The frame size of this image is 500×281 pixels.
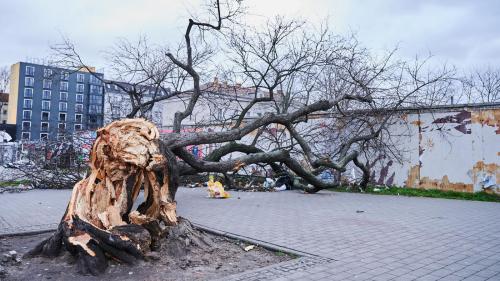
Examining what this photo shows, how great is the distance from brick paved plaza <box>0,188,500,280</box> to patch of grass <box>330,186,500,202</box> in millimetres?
986

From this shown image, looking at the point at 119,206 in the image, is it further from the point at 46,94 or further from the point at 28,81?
the point at 46,94

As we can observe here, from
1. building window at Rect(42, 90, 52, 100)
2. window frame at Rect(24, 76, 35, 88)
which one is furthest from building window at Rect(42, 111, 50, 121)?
window frame at Rect(24, 76, 35, 88)

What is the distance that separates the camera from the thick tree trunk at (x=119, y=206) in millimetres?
4527

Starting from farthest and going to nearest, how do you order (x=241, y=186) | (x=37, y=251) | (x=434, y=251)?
(x=241, y=186) → (x=434, y=251) → (x=37, y=251)

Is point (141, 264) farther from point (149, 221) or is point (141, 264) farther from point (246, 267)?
point (246, 267)

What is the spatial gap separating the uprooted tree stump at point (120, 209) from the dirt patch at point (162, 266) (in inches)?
4.5

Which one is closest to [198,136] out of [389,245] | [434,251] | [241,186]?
[389,245]

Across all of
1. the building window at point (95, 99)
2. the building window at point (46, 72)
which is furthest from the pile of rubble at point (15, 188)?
the building window at point (95, 99)

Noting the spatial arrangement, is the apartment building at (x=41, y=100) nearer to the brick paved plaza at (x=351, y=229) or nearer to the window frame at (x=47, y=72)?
the window frame at (x=47, y=72)

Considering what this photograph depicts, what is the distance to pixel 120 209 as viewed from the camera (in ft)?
16.8

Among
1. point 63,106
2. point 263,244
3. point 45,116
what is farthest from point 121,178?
point 63,106

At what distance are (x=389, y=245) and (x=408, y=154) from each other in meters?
8.86

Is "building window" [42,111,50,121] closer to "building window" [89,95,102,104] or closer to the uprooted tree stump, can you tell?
"building window" [89,95,102,104]

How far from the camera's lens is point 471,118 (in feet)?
41.2
